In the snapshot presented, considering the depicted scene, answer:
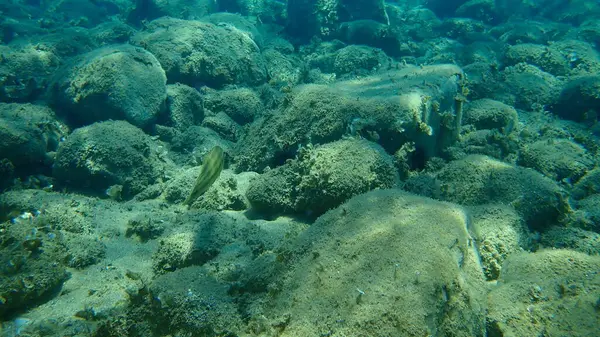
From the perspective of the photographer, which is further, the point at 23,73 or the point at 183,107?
the point at 23,73

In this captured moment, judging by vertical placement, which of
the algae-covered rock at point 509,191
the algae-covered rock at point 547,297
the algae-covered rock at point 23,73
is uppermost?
the algae-covered rock at point 23,73

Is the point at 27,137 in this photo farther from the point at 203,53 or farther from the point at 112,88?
the point at 203,53

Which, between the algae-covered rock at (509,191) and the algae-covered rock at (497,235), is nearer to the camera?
the algae-covered rock at (497,235)

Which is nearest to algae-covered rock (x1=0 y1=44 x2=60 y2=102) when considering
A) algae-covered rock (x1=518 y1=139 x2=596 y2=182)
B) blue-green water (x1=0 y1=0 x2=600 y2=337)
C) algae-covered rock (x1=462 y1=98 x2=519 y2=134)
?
blue-green water (x1=0 y1=0 x2=600 y2=337)

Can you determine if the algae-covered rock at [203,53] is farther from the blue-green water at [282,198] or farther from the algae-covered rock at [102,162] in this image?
the algae-covered rock at [102,162]

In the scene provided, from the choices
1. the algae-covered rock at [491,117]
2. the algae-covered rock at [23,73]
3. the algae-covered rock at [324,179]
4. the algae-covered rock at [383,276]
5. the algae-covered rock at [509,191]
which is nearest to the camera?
the algae-covered rock at [383,276]

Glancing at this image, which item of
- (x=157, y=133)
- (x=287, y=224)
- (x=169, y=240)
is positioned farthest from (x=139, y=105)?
(x=287, y=224)

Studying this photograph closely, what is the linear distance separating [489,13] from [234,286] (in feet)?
77.0

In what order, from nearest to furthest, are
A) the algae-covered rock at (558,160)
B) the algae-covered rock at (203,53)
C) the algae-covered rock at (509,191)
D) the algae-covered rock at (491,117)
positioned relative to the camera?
the algae-covered rock at (509,191) → the algae-covered rock at (558,160) → the algae-covered rock at (491,117) → the algae-covered rock at (203,53)

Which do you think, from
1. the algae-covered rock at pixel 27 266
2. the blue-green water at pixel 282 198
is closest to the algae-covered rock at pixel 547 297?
the blue-green water at pixel 282 198

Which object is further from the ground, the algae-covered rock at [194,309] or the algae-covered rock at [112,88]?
the algae-covered rock at [112,88]

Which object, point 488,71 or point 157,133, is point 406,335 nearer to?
point 157,133

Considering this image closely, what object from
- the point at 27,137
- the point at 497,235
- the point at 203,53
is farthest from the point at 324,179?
the point at 203,53

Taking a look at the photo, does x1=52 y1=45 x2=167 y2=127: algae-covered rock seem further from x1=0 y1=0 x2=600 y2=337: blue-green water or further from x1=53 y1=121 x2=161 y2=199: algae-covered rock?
x1=53 y1=121 x2=161 y2=199: algae-covered rock
